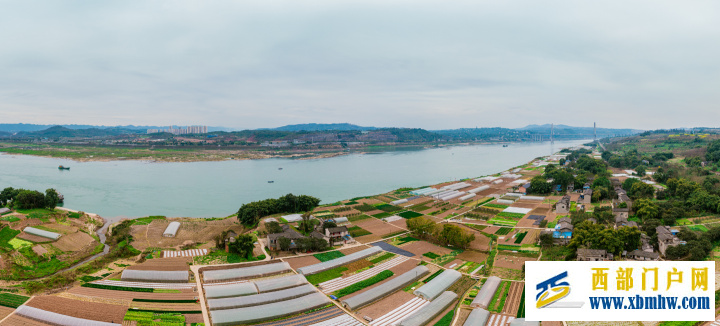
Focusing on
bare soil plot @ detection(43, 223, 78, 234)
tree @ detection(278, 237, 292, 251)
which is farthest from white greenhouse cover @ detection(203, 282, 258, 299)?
bare soil plot @ detection(43, 223, 78, 234)

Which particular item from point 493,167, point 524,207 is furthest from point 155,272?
point 493,167

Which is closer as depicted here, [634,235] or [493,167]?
[634,235]

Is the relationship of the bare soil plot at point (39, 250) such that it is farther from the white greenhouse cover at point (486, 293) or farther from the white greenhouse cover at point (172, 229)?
the white greenhouse cover at point (486, 293)

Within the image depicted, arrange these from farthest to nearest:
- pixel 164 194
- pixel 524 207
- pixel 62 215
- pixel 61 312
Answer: pixel 164 194 < pixel 524 207 < pixel 62 215 < pixel 61 312

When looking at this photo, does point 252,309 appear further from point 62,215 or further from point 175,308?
point 62,215

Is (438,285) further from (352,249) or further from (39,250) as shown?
(39,250)

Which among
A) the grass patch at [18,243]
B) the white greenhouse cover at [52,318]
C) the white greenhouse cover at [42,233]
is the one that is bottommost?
the white greenhouse cover at [52,318]

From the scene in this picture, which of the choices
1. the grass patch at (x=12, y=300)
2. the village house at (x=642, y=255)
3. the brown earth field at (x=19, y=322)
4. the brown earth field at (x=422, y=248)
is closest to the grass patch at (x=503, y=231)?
the brown earth field at (x=422, y=248)

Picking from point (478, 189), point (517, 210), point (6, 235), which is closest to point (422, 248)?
point (517, 210)
